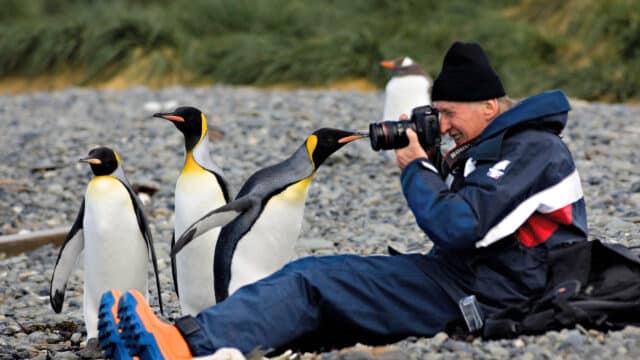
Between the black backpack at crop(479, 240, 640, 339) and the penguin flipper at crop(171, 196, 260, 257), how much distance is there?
1.14 metres

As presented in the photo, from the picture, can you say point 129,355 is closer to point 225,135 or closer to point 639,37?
point 225,135

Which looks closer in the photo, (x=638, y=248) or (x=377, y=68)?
(x=638, y=248)

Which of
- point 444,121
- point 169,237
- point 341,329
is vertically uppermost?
point 444,121

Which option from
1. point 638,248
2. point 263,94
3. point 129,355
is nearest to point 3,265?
point 129,355

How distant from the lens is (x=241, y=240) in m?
4.14

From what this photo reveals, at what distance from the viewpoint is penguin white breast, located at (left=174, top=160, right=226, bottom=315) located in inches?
171

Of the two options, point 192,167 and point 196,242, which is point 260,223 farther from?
point 192,167

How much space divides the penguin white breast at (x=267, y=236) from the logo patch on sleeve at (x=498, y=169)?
3.42 feet

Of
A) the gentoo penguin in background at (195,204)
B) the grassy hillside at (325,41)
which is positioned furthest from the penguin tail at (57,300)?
the grassy hillside at (325,41)

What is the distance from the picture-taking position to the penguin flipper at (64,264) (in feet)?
14.5

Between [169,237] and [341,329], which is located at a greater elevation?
[341,329]

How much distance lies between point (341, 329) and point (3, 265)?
9.70 ft

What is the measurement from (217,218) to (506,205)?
126cm

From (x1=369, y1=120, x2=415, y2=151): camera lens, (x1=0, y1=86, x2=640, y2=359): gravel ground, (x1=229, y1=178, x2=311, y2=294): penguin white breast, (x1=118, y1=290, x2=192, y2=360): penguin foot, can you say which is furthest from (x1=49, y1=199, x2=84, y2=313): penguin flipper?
(x1=369, y1=120, x2=415, y2=151): camera lens
